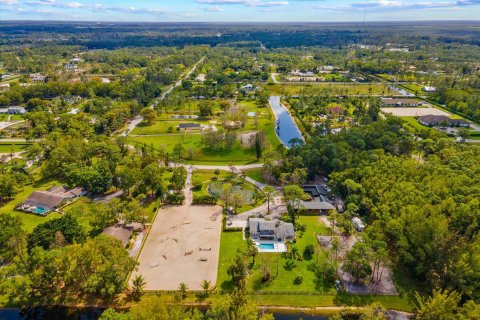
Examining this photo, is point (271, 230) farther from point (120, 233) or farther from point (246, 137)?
point (246, 137)

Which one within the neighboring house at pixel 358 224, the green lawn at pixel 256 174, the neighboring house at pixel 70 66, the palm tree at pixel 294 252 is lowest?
the palm tree at pixel 294 252

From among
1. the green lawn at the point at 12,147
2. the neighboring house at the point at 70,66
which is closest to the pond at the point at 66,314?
the green lawn at the point at 12,147

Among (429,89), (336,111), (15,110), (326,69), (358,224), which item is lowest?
(358,224)

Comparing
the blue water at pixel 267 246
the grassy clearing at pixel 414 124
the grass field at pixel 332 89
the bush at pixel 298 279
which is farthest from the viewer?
the grass field at pixel 332 89

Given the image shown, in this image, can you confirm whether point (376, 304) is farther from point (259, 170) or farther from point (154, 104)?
point (154, 104)

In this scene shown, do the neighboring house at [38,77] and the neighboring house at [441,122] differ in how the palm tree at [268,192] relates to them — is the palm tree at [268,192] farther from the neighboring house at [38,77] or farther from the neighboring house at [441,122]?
the neighboring house at [38,77]

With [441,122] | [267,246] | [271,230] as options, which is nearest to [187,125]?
[271,230]

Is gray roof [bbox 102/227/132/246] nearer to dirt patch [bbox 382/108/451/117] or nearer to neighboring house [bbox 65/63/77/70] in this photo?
dirt patch [bbox 382/108/451/117]

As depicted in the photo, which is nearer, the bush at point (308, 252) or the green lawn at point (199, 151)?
the bush at point (308, 252)

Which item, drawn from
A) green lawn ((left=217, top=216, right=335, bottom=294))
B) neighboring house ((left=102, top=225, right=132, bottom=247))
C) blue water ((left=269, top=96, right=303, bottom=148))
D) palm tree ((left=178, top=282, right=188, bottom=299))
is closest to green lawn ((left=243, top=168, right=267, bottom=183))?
green lawn ((left=217, top=216, right=335, bottom=294))
